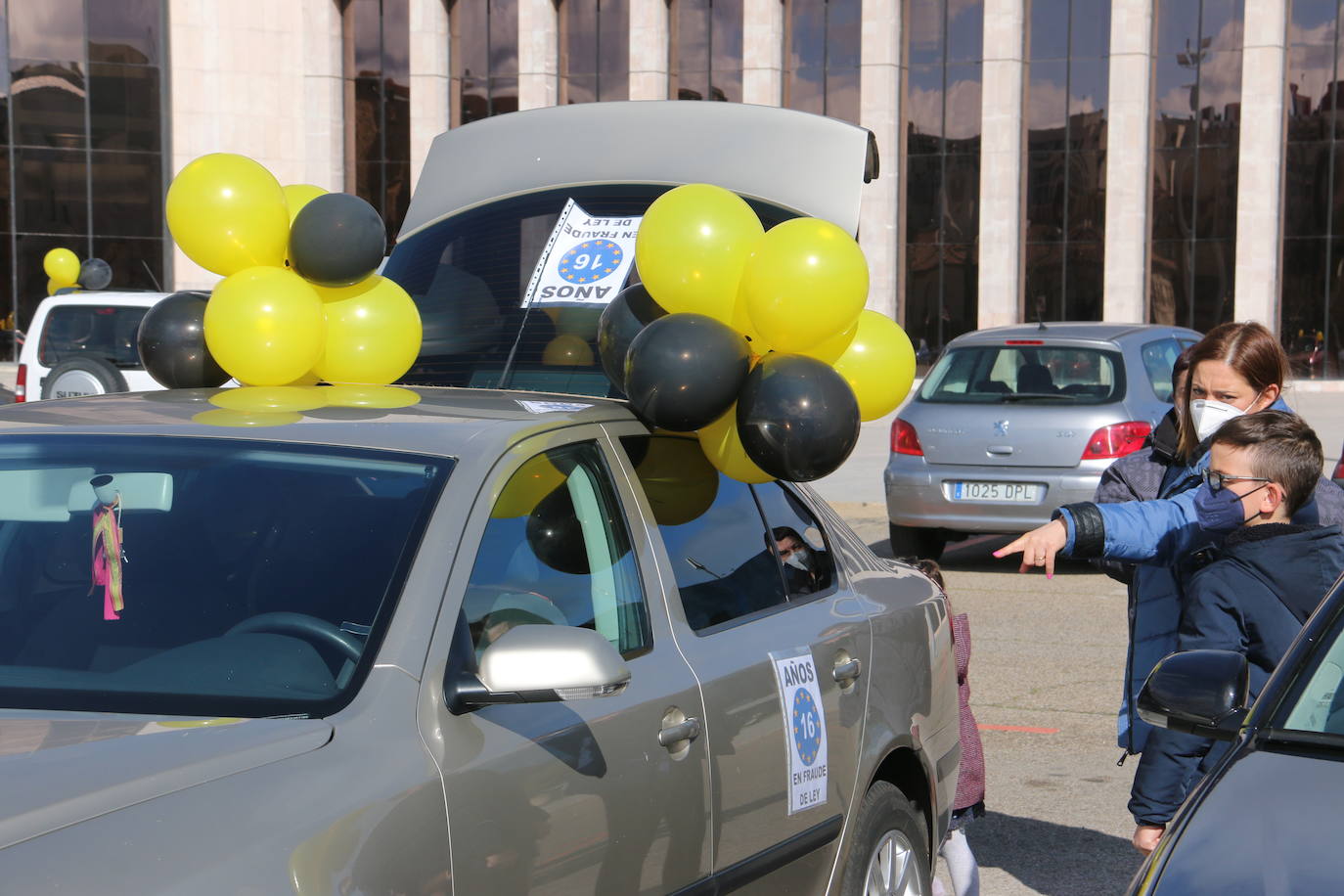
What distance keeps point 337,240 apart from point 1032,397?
7.15 metres

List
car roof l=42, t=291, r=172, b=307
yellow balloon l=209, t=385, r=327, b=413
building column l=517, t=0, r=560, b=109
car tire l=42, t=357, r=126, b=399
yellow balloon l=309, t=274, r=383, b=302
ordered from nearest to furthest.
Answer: yellow balloon l=209, t=385, r=327, b=413, yellow balloon l=309, t=274, r=383, b=302, car tire l=42, t=357, r=126, b=399, car roof l=42, t=291, r=172, b=307, building column l=517, t=0, r=560, b=109

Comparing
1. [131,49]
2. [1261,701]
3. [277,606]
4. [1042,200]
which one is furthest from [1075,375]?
[131,49]

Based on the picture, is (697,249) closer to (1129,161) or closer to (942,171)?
(1129,161)

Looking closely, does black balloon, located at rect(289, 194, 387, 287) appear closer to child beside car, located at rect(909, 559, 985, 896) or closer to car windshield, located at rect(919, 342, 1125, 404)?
child beside car, located at rect(909, 559, 985, 896)

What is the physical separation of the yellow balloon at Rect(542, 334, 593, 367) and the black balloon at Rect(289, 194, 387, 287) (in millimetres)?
807

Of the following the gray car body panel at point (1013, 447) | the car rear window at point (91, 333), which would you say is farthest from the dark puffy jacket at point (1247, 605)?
the car rear window at point (91, 333)

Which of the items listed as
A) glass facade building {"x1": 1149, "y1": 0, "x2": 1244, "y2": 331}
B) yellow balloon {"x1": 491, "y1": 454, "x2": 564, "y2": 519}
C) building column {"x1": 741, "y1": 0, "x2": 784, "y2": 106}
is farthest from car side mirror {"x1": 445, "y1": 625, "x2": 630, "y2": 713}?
building column {"x1": 741, "y1": 0, "x2": 784, "y2": 106}

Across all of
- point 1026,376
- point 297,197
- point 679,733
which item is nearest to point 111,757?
point 679,733

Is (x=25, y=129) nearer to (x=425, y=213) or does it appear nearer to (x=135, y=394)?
(x=425, y=213)

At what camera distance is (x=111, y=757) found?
2314mm

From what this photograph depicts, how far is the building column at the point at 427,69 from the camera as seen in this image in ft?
117

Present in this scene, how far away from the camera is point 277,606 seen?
9.37 ft

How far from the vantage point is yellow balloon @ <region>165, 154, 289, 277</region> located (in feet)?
15.8

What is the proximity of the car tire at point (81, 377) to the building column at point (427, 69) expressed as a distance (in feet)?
73.1
